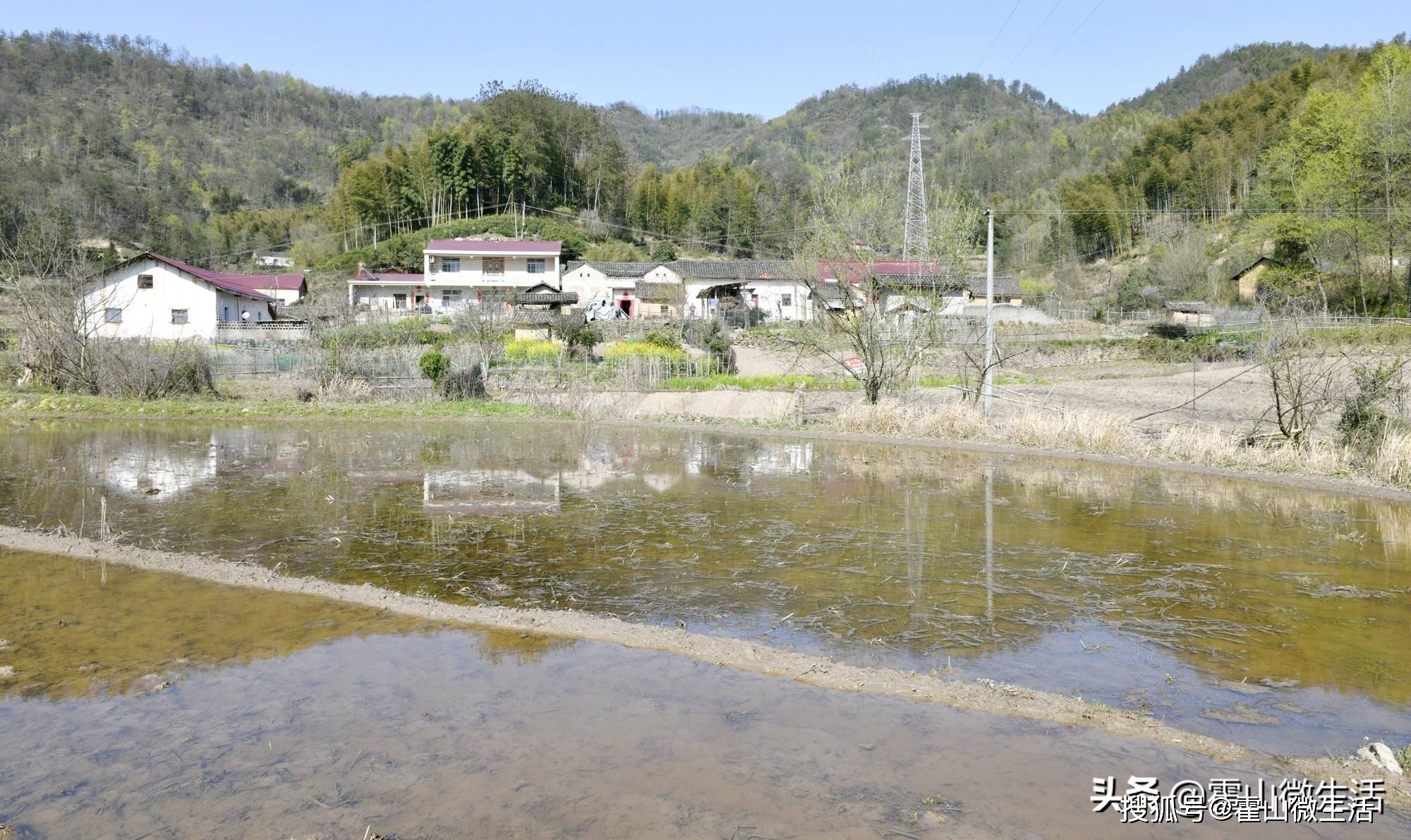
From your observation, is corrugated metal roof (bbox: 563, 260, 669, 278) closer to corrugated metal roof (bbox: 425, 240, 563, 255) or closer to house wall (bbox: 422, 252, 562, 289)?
house wall (bbox: 422, 252, 562, 289)

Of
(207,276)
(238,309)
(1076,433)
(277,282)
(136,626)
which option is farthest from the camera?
(277,282)

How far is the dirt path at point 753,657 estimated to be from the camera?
499 centimetres

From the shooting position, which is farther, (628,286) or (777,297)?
(628,286)

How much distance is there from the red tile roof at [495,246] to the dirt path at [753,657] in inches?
2153

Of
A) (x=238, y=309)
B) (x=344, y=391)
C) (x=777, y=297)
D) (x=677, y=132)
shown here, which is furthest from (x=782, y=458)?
(x=677, y=132)

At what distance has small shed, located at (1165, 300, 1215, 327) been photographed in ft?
156

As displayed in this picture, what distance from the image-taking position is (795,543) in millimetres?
9953

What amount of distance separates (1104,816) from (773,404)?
67.2 feet

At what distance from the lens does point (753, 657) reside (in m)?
6.29

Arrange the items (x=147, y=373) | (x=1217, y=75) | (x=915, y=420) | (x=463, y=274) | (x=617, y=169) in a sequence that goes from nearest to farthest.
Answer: (x=915, y=420)
(x=147, y=373)
(x=463, y=274)
(x=617, y=169)
(x=1217, y=75)

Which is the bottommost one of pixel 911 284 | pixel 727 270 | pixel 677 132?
pixel 911 284

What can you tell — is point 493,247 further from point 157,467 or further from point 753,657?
point 753,657

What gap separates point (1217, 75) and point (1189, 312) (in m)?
105

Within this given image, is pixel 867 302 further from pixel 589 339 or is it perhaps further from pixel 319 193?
pixel 319 193
